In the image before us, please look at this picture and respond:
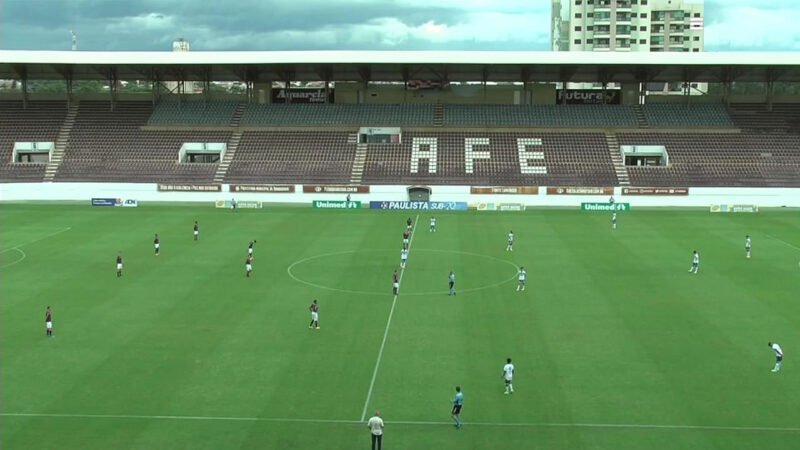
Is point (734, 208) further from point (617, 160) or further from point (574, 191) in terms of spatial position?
point (574, 191)

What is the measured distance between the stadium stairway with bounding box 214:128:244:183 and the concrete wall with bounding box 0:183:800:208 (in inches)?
126

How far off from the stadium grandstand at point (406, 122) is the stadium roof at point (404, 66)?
173 millimetres

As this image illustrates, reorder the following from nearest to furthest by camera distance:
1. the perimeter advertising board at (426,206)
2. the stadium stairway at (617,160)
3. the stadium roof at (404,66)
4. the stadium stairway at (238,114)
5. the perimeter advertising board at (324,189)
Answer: the perimeter advertising board at (426,206)
the perimeter advertising board at (324,189)
the stadium stairway at (617,160)
the stadium roof at (404,66)
the stadium stairway at (238,114)

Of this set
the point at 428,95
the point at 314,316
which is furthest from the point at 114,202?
the point at 314,316

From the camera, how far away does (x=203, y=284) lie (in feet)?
118

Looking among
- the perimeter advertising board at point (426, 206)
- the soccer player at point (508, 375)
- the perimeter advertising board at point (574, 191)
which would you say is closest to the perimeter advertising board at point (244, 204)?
the perimeter advertising board at point (426, 206)

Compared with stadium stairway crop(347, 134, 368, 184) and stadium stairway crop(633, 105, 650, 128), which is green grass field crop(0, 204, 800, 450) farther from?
stadium stairway crop(633, 105, 650, 128)

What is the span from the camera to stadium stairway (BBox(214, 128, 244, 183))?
7025 cm

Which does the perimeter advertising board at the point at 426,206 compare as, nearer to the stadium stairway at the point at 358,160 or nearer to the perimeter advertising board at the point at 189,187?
the stadium stairway at the point at 358,160

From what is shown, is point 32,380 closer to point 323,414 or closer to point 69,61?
point 323,414

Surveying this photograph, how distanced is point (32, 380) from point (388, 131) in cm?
5517

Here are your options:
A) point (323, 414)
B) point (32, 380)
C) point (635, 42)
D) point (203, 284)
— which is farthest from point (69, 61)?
point (635, 42)

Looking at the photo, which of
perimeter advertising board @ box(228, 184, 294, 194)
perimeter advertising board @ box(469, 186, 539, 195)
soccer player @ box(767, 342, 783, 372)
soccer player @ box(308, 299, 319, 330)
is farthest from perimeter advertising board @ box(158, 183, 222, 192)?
soccer player @ box(767, 342, 783, 372)

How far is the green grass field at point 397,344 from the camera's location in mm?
20484
